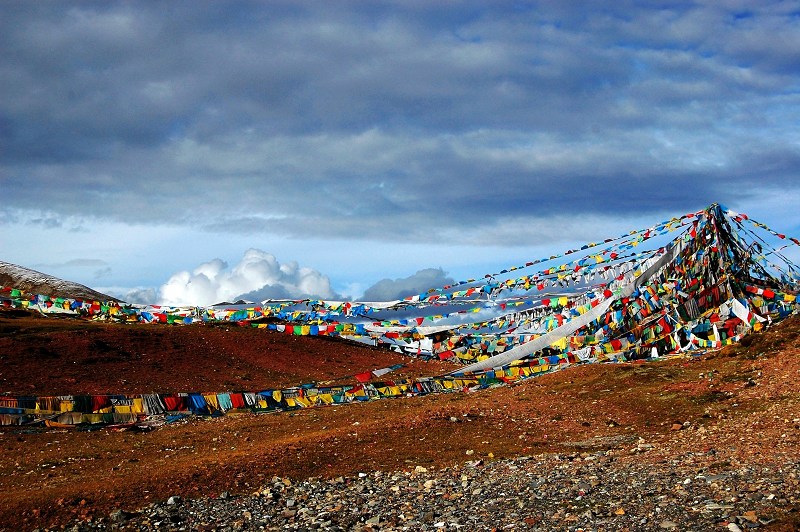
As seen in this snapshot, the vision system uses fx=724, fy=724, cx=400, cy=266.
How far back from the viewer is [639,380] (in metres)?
24.9

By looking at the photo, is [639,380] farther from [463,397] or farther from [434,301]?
[434,301]

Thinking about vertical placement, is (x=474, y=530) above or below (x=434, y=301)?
below

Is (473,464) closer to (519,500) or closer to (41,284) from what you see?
(519,500)

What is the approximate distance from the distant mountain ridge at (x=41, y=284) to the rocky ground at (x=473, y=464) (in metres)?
45.5

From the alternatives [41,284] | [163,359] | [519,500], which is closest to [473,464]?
[519,500]

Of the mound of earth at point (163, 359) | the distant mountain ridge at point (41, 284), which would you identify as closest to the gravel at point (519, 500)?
the mound of earth at point (163, 359)

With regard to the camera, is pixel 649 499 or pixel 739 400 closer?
pixel 649 499

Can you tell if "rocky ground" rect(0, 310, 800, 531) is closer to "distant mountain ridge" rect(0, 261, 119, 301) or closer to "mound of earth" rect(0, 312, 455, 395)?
"mound of earth" rect(0, 312, 455, 395)

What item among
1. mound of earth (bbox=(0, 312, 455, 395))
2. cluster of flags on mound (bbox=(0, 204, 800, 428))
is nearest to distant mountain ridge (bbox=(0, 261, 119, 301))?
mound of earth (bbox=(0, 312, 455, 395))

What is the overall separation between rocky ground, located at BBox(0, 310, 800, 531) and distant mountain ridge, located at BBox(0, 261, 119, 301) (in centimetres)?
4551

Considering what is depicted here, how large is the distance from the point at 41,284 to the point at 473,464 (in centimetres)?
5996

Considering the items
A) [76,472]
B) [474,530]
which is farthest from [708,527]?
[76,472]

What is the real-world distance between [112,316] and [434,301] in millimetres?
26281

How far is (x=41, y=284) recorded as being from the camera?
65.1 meters
